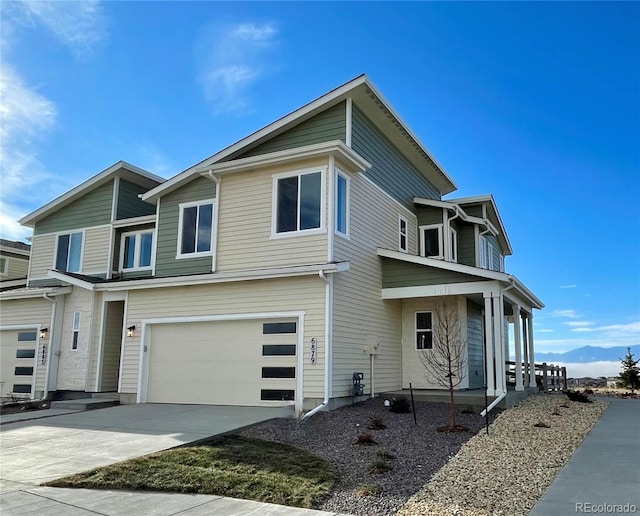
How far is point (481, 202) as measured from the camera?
2017 cm

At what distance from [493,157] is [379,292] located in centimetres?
951

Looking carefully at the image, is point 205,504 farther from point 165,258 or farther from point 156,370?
point 165,258

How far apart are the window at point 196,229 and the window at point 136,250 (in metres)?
2.69

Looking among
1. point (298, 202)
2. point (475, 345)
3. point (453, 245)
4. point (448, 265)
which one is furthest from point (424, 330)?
point (298, 202)

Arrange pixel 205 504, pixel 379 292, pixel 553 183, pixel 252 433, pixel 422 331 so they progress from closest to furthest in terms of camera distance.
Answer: pixel 205 504 → pixel 252 433 → pixel 379 292 → pixel 422 331 → pixel 553 183

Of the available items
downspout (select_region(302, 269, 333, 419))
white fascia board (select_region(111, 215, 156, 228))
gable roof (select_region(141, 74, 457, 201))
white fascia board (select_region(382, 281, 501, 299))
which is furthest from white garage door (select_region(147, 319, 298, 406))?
gable roof (select_region(141, 74, 457, 201))

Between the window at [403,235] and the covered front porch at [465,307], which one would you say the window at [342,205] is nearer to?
the covered front porch at [465,307]

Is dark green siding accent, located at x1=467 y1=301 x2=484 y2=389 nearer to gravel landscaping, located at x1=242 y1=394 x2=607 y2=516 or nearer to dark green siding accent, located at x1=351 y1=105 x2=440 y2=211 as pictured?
gravel landscaping, located at x1=242 y1=394 x2=607 y2=516

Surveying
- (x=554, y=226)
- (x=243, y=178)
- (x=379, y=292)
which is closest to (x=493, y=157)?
(x=554, y=226)

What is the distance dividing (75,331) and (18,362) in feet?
8.62

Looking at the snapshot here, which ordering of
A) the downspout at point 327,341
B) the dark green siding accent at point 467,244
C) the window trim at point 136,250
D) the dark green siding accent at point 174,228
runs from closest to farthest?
the downspout at point 327,341, the dark green siding accent at point 174,228, the window trim at point 136,250, the dark green siding accent at point 467,244

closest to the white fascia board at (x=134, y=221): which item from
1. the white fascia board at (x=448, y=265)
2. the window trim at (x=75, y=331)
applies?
the window trim at (x=75, y=331)

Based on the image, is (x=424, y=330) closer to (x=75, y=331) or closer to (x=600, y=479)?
(x=600, y=479)

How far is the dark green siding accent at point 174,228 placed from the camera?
590 inches
